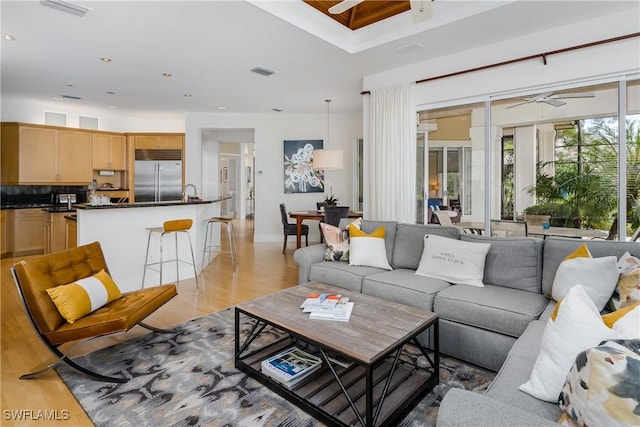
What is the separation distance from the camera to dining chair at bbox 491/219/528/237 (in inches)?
151

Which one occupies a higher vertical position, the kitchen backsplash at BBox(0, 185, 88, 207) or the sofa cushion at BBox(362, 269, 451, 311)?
the kitchen backsplash at BBox(0, 185, 88, 207)

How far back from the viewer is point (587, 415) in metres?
0.98

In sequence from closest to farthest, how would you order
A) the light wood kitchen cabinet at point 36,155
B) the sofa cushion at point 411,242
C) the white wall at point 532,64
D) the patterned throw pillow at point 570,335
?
the patterned throw pillow at point 570,335
the white wall at point 532,64
the sofa cushion at point 411,242
the light wood kitchen cabinet at point 36,155

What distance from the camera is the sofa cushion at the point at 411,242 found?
3.31m

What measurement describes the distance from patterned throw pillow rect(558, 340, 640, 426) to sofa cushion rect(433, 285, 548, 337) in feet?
4.03

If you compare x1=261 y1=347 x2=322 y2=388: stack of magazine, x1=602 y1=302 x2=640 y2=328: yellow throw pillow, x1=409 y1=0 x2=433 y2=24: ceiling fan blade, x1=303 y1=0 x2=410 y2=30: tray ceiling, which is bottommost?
x1=261 y1=347 x2=322 y2=388: stack of magazine

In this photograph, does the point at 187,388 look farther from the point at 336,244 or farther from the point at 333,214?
the point at 333,214

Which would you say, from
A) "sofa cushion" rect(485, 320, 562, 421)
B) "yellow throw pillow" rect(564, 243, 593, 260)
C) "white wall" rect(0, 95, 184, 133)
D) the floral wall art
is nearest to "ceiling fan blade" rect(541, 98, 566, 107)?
"yellow throw pillow" rect(564, 243, 593, 260)

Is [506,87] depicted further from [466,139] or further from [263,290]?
[263,290]

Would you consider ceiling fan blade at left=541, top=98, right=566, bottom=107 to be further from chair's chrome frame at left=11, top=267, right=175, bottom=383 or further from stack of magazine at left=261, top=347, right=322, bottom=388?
chair's chrome frame at left=11, top=267, right=175, bottom=383

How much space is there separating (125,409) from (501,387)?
1959mm

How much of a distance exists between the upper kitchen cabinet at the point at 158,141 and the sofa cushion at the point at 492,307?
668 cm

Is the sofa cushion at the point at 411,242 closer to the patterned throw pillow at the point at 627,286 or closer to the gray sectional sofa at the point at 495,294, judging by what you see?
the gray sectional sofa at the point at 495,294

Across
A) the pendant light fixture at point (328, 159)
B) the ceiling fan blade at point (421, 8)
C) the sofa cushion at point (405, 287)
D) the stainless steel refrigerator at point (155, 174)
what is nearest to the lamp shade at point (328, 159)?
the pendant light fixture at point (328, 159)
